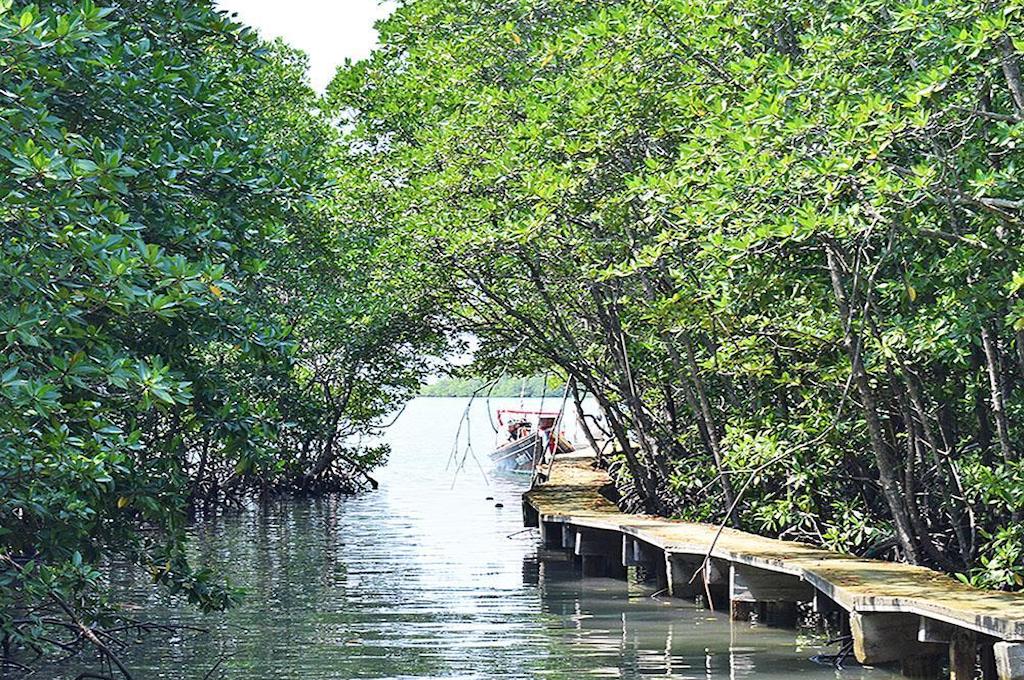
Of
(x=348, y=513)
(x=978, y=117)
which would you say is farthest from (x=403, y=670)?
(x=348, y=513)

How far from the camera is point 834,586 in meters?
9.14

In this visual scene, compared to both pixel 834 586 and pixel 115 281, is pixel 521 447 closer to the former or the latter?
pixel 834 586

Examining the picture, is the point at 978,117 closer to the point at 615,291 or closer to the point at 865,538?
the point at 865,538

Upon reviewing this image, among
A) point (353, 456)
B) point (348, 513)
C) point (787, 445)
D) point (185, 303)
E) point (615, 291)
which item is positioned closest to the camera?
point (185, 303)

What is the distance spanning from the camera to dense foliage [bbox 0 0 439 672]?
18.9ft

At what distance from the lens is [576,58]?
12.5 metres

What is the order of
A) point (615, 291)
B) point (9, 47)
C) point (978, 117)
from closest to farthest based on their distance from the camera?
point (9, 47) < point (978, 117) < point (615, 291)

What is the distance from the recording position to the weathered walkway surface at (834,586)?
26.0 ft

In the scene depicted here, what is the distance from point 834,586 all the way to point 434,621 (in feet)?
12.9

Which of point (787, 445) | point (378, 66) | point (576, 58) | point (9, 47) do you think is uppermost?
point (378, 66)

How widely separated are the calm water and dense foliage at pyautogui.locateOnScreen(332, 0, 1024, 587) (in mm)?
1213

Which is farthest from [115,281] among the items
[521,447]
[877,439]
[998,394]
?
[521,447]

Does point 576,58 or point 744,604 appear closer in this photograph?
point 744,604

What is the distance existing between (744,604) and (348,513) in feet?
43.0
